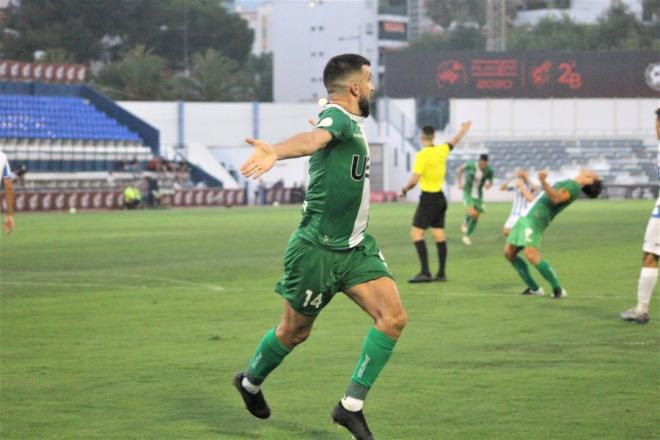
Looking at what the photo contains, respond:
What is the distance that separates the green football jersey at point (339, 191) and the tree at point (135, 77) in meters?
74.8

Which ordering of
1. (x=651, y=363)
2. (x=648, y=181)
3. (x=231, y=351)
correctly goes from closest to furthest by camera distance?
(x=651, y=363)
(x=231, y=351)
(x=648, y=181)

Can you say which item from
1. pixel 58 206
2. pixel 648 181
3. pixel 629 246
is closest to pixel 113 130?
pixel 58 206

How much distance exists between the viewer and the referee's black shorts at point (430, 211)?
19672 millimetres

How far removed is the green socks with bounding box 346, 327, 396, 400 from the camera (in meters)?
7.85

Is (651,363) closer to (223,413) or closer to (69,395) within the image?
(223,413)

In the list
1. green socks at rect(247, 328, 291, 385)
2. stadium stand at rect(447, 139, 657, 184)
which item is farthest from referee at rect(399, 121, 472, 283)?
stadium stand at rect(447, 139, 657, 184)

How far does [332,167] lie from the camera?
309 inches

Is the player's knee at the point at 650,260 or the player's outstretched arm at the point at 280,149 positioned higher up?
the player's outstretched arm at the point at 280,149

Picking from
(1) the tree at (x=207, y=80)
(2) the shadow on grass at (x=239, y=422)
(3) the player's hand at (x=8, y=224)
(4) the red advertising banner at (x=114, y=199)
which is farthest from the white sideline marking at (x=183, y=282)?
(1) the tree at (x=207, y=80)

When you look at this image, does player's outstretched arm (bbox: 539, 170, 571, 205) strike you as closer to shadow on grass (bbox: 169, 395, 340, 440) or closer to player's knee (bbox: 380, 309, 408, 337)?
shadow on grass (bbox: 169, 395, 340, 440)

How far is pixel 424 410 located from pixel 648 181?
73.7 meters

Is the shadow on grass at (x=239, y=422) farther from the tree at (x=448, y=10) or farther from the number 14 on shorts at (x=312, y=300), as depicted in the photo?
the tree at (x=448, y=10)

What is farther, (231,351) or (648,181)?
(648,181)

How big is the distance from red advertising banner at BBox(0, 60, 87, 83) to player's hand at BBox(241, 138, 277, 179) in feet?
187
